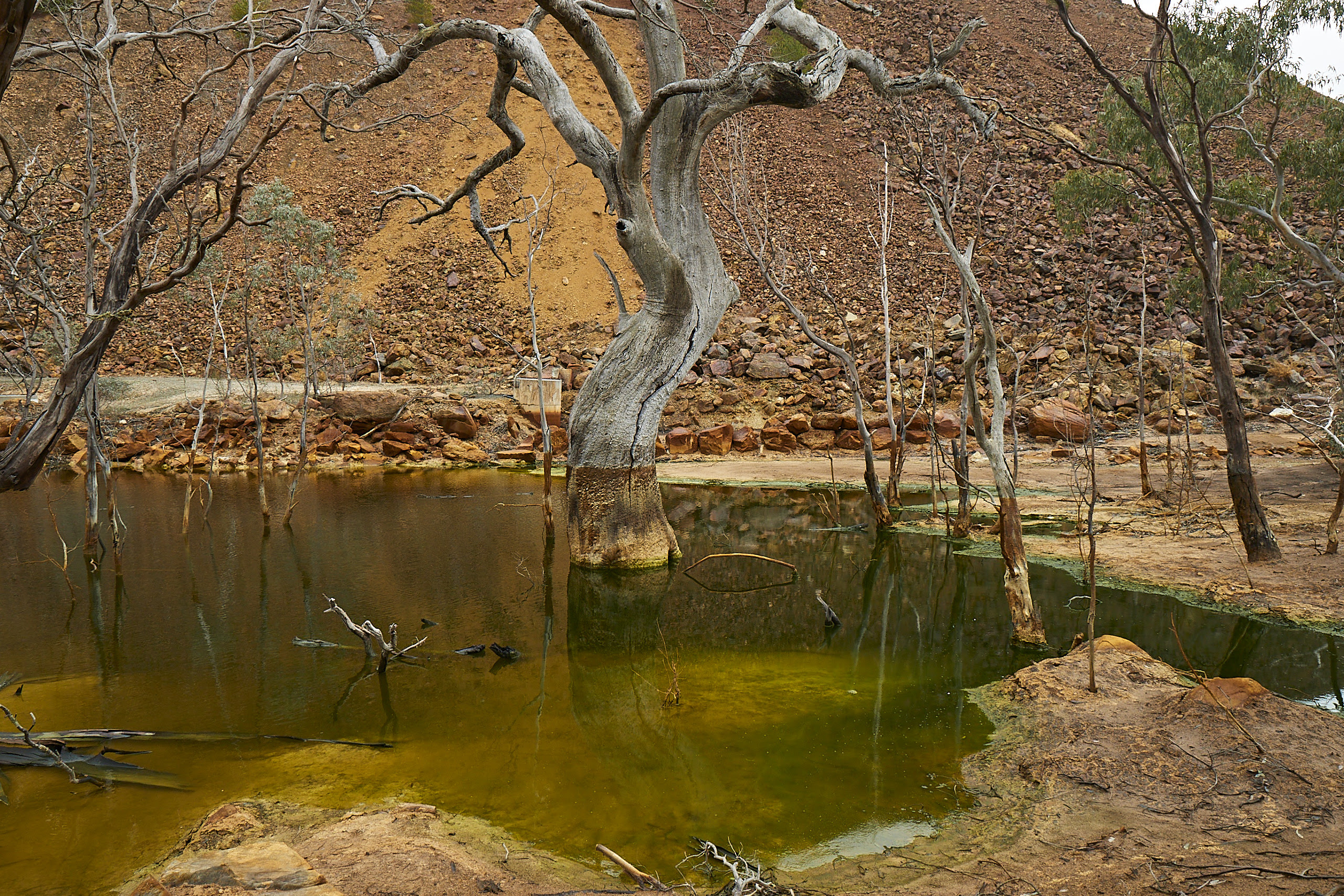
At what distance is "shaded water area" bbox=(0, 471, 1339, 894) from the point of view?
3.98m

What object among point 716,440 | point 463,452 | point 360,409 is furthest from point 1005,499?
point 360,409

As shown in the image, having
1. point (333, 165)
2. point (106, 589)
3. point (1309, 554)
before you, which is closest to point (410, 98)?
point (333, 165)

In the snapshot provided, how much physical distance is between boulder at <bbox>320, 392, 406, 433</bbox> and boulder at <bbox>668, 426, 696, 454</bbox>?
5.70 meters

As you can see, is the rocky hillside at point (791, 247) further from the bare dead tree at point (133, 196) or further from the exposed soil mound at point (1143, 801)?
the exposed soil mound at point (1143, 801)

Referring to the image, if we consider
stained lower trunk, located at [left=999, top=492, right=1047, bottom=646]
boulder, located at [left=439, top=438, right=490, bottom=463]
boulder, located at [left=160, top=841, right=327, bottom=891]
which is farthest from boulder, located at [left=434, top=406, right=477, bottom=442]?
boulder, located at [left=160, top=841, right=327, bottom=891]

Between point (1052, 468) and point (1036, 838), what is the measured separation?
13.1 metres

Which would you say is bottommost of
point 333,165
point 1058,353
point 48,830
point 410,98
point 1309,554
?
point 48,830

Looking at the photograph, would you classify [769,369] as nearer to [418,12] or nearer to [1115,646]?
[1115,646]

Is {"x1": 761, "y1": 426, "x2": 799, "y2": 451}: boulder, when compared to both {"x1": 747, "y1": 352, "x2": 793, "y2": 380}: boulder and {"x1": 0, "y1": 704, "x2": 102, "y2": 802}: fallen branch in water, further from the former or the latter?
{"x1": 0, "y1": 704, "x2": 102, "y2": 802}: fallen branch in water

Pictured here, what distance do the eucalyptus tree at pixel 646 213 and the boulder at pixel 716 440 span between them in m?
9.31

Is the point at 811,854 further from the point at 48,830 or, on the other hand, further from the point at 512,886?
the point at 48,830

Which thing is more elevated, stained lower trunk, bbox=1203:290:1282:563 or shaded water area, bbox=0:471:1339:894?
stained lower trunk, bbox=1203:290:1282:563

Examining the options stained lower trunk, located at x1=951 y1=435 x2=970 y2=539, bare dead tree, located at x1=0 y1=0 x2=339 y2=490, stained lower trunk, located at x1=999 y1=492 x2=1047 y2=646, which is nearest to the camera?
bare dead tree, located at x1=0 y1=0 x2=339 y2=490

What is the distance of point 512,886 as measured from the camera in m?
3.23
